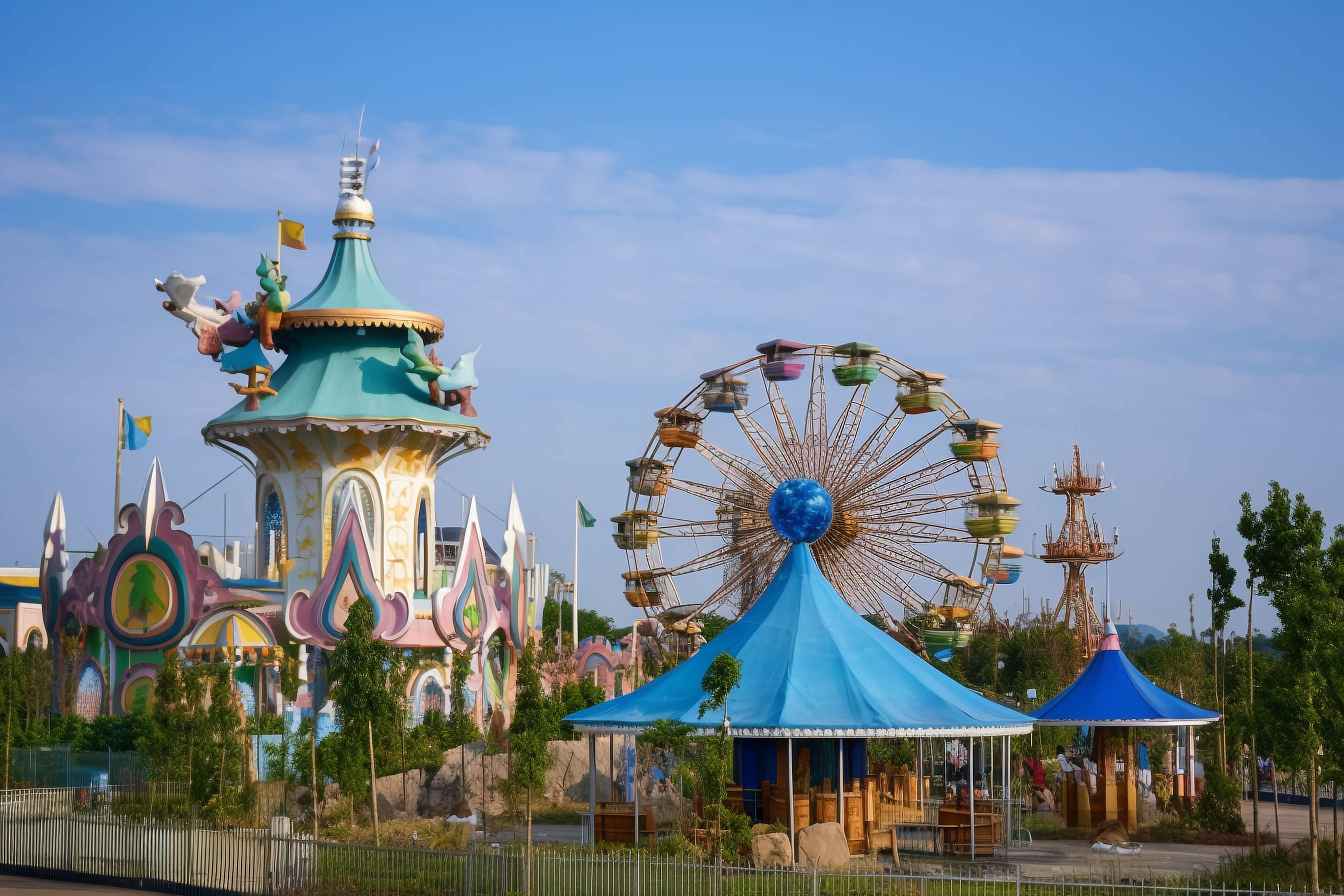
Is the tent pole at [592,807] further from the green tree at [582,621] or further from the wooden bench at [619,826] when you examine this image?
the green tree at [582,621]

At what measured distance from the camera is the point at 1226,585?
22453mm

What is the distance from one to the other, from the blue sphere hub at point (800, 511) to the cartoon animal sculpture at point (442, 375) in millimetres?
8498

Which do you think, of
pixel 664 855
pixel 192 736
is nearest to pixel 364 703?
pixel 192 736

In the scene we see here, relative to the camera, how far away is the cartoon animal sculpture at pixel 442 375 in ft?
115

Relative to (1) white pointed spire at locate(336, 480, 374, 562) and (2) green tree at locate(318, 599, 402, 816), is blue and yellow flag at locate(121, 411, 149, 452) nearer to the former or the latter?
(1) white pointed spire at locate(336, 480, 374, 562)

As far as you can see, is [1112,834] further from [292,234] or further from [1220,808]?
[292,234]

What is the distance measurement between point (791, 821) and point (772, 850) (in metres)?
0.77

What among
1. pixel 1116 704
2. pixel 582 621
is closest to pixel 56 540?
pixel 1116 704

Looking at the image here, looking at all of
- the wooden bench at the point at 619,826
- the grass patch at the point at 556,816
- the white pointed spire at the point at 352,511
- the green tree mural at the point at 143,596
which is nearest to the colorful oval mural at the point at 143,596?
the green tree mural at the point at 143,596

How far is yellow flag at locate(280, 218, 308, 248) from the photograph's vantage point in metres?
36.7

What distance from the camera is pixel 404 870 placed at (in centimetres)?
1833

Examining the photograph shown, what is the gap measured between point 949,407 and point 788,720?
50.4 feet

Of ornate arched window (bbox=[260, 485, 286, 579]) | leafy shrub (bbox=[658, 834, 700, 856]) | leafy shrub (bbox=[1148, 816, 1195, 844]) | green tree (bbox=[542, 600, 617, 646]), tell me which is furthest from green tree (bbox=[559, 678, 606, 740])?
green tree (bbox=[542, 600, 617, 646])

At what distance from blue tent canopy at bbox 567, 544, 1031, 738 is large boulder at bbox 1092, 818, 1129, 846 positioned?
2.64 metres
